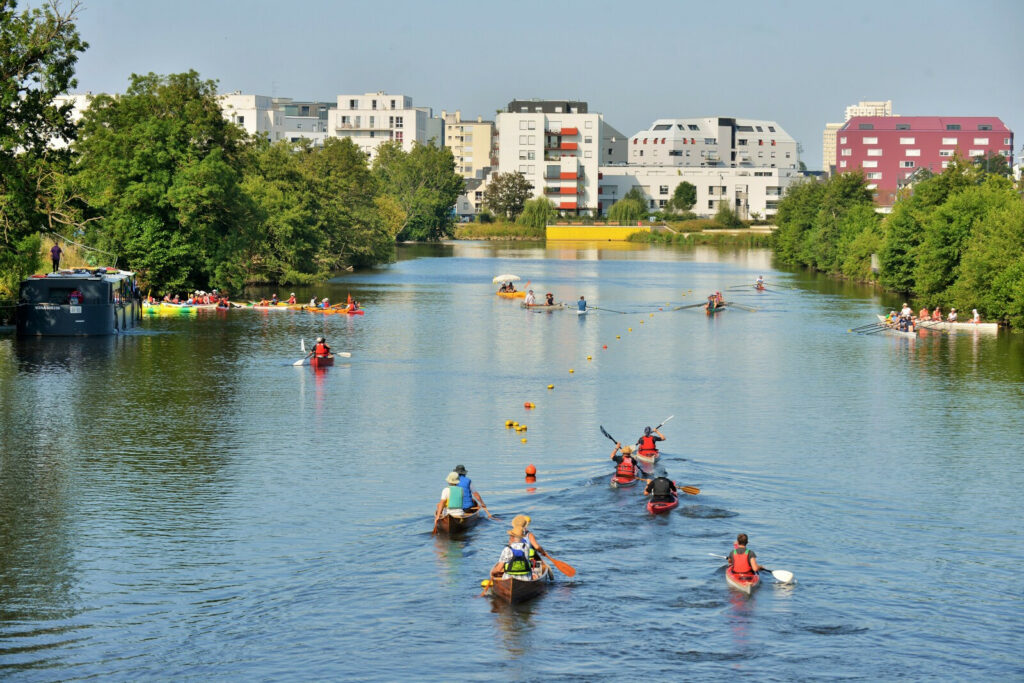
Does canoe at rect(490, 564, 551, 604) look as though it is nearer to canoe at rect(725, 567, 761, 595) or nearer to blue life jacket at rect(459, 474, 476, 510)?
canoe at rect(725, 567, 761, 595)

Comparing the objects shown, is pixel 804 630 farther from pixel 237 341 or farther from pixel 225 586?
pixel 237 341

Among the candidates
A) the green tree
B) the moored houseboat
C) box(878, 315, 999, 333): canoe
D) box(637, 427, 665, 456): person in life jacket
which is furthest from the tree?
box(878, 315, 999, 333): canoe

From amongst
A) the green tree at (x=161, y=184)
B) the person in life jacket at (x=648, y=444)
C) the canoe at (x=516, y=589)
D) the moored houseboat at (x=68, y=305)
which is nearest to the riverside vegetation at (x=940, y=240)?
the person in life jacket at (x=648, y=444)

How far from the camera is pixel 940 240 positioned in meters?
97.6

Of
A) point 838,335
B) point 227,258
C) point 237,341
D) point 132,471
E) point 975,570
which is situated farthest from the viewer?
point 227,258

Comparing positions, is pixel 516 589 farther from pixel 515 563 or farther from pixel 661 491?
pixel 661 491

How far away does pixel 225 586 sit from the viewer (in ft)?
96.8

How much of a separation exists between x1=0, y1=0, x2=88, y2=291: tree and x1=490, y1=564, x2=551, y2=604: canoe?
144 ft

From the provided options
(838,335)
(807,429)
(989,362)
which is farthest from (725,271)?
(807,429)

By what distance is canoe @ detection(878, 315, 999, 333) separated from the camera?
84.9 metres

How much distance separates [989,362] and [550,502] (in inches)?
1712

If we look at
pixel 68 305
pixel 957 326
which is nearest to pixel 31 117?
pixel 68 305

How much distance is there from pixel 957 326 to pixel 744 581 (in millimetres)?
63960

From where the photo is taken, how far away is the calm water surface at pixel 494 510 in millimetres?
26188
